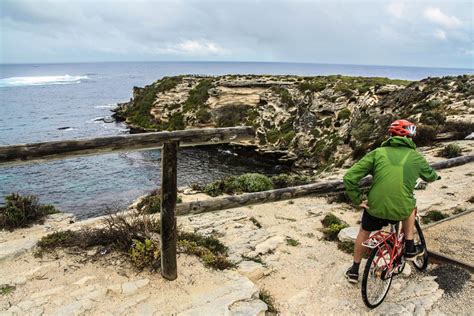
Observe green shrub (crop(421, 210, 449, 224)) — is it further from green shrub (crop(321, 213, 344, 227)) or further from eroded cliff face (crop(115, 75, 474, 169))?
eroded cliff face (crop(115, 75, 474, 169))

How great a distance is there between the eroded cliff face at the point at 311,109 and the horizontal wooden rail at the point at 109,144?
827 inches

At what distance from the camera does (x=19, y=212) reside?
32.6 feet

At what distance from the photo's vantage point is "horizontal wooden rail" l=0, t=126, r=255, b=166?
481cm

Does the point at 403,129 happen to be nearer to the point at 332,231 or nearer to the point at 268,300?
the point at 268,300

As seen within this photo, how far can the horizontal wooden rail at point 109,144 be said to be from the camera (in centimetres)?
481

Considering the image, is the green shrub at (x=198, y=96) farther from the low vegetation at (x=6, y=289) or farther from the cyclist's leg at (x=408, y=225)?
the cyclist's leg at (x=408, y=225)

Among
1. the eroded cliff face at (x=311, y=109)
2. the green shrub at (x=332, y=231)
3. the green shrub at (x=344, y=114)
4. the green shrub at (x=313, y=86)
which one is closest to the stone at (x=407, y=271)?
the green shrub at (x=332, y=231)

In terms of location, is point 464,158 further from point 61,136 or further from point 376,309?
point 61,136

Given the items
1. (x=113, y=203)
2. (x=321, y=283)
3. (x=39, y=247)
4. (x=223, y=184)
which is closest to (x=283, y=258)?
(x=321, y=283)

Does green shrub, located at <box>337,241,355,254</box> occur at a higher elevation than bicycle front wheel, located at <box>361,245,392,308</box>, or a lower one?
lower

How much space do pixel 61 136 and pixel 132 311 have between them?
5251cm

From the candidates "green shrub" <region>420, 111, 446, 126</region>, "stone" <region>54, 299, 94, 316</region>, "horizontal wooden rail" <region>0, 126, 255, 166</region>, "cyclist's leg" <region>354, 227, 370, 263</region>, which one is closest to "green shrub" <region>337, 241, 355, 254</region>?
"cyclist's leg" <region>354, 227, 370, 263</region>

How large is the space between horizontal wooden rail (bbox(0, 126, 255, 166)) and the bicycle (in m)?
2.75

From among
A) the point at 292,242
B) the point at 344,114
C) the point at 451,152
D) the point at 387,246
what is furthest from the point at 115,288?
the point at 344,114
